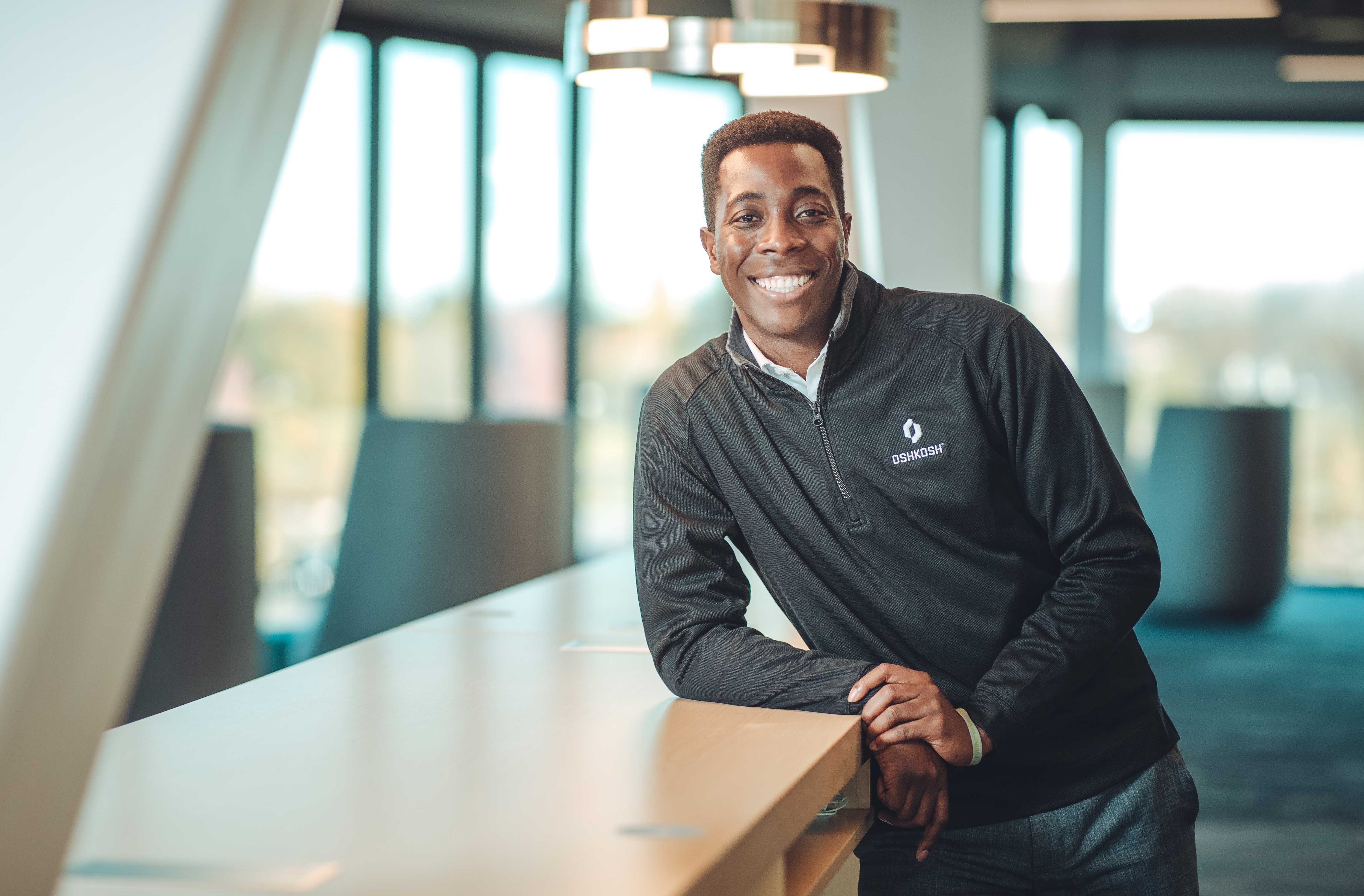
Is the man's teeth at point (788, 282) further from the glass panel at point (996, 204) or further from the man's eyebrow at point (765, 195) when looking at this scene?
the glass panel at point (996, 204)

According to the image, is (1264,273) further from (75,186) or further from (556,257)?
(75,186)

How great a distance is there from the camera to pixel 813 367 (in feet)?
5.22

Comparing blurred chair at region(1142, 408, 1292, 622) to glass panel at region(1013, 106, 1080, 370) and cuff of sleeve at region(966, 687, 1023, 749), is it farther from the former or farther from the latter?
cuff of sleeve at region(966, 687, 1023, 749)

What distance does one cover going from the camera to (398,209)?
6.43 meters

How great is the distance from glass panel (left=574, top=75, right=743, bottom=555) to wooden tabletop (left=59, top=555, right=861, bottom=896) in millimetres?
5528

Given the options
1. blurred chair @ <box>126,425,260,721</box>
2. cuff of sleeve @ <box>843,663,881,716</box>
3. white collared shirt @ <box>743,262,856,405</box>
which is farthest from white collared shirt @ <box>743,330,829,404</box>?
blurred chair @ <box>126,425,260,721</box>

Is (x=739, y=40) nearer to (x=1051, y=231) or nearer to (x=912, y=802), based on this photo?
(x=912, y=802)

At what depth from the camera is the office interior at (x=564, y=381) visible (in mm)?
809

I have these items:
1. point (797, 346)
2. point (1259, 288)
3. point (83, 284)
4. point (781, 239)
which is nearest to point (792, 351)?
point (797, 346)

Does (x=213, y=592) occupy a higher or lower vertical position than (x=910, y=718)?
lower

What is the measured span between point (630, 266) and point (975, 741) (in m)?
6.01

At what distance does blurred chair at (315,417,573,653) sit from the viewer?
338 cm

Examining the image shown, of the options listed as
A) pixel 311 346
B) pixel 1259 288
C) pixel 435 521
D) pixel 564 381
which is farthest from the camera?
pixel 1259 288

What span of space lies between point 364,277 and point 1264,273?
5783 mm
